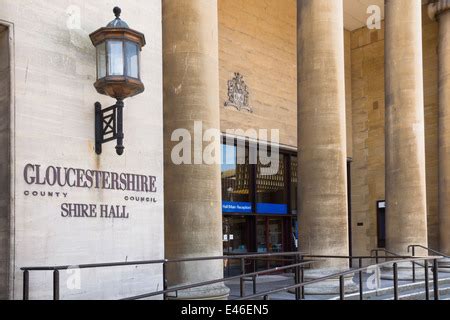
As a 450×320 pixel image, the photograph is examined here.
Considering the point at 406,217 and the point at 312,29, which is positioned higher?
the point at 312,29

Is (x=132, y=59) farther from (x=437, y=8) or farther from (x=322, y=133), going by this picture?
(x=437, y=8)

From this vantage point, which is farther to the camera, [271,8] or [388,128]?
[271,8]

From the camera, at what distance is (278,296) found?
1058 cm

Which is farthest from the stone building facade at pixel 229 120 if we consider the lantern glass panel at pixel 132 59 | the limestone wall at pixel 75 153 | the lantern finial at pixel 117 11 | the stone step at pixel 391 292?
the stone step at pixel 391 292

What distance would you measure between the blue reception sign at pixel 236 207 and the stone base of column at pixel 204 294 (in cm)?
829

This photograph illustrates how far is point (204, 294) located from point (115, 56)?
371 cm

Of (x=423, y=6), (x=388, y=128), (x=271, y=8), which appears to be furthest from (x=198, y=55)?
(x=423, y=6)

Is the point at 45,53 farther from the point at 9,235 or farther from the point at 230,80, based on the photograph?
the point at 230,80

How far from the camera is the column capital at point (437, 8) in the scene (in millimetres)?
18766

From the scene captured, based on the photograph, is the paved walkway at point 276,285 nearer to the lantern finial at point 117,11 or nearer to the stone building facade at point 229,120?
the stone building facade at point 229,120

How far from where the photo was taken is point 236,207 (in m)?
17.2

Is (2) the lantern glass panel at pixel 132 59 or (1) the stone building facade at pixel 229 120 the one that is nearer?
(1) the stone building facade at pixel 229 120

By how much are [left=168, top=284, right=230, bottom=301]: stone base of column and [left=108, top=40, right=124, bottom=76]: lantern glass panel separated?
11.0 feet
